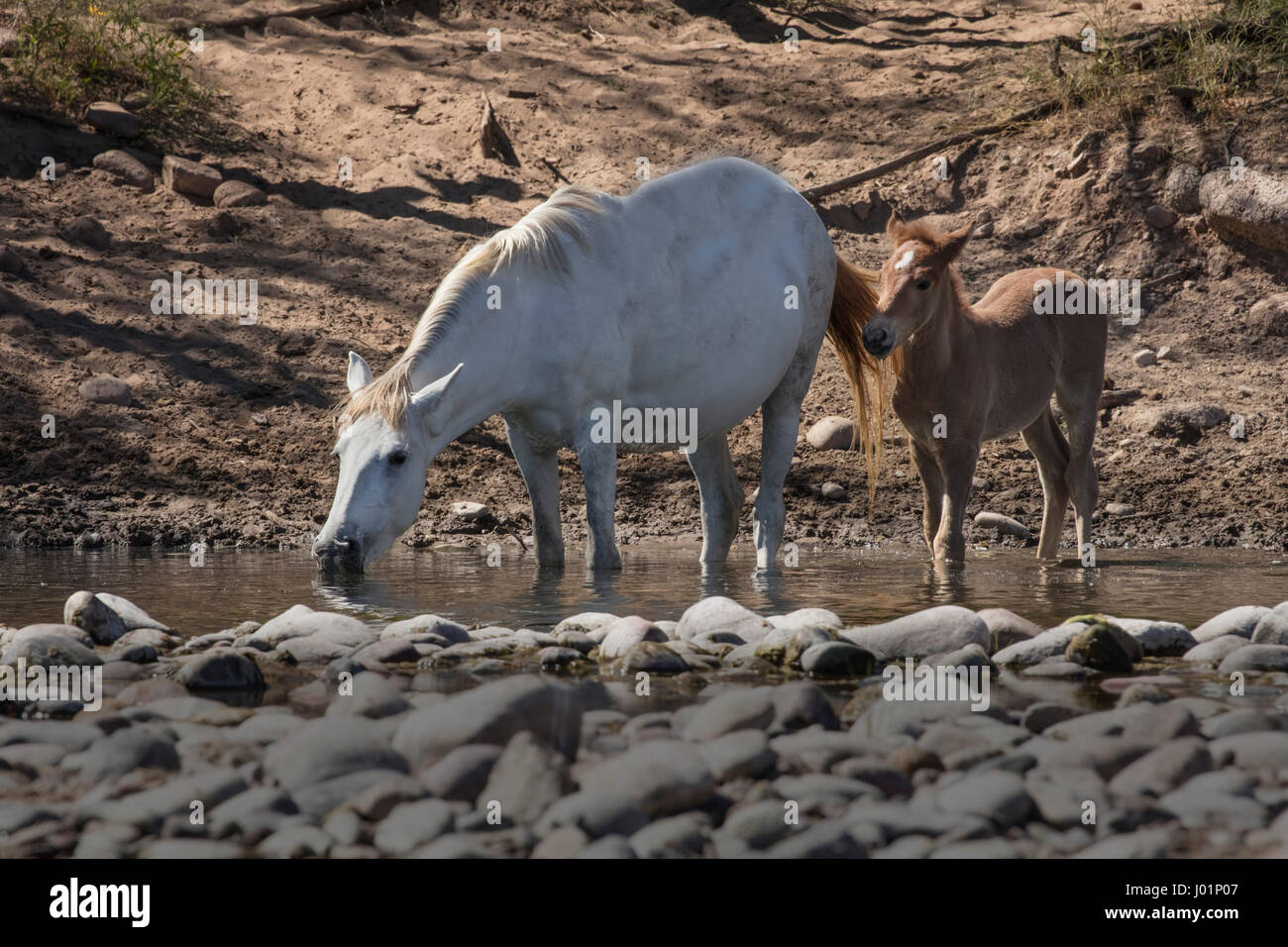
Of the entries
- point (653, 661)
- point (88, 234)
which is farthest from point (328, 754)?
point (88, 234)

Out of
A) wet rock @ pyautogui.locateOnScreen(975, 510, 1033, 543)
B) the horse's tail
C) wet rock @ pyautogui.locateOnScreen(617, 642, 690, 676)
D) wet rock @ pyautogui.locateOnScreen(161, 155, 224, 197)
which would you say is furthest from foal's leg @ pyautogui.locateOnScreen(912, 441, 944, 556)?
wet rock @ pyautogui.locateOnScreen(161, 155, 224, 197)

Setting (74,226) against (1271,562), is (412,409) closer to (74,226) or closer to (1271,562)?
(1271,562)

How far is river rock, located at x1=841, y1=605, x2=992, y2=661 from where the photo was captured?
4094 millimetres

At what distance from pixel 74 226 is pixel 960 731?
9.73 metres

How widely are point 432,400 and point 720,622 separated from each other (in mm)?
1531

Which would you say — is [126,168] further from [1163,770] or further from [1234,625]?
[1163,770]

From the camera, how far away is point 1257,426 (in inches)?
355

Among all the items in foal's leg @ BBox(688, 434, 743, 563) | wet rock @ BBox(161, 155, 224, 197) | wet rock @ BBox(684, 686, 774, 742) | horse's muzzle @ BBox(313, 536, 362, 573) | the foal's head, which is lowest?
wet rock @ BBox(684, 686, 774, 742)

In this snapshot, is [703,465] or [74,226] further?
[74,226]

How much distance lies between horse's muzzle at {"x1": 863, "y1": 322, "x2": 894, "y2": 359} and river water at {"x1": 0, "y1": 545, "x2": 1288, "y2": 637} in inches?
41.9

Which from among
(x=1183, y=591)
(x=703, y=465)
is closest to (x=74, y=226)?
(x=703, y=465)

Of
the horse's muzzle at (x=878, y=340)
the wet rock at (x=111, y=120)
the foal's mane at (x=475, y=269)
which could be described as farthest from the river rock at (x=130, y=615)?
the wet rock at (x=111, y=120)

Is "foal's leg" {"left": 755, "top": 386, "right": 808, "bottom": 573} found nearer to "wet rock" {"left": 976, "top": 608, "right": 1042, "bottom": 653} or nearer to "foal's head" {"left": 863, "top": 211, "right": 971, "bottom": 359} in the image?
"foal's head" {"left": 863, "top": 211, "right": 971, "bottom": 359}

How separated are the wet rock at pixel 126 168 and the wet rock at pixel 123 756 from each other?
384 inches
